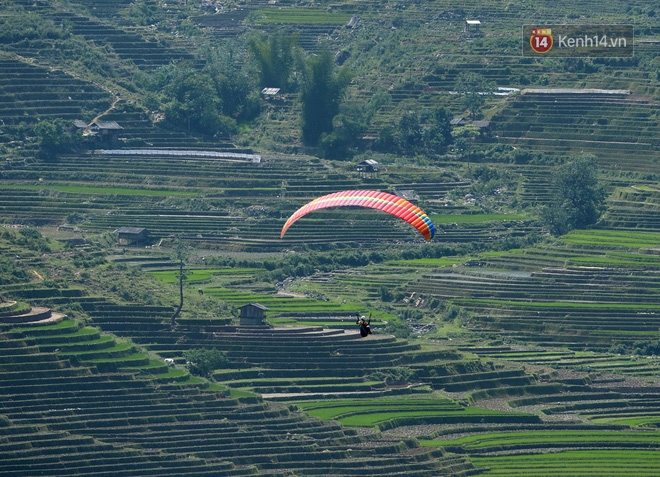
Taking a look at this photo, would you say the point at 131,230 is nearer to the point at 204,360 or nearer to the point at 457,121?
the point at 204,360

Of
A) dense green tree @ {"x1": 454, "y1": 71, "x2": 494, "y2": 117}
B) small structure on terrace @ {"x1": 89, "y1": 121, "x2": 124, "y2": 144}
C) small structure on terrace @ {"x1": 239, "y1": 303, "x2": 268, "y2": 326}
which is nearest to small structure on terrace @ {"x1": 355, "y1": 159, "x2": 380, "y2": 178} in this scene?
dense green tree @ {"x1": 454, "y1": 71, "x2": 494, "y2": 117}

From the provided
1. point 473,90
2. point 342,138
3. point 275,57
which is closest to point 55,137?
point 342,138

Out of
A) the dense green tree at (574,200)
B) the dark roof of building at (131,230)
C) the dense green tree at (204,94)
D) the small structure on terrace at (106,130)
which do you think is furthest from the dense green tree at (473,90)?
the dark roof of building at (131,230)

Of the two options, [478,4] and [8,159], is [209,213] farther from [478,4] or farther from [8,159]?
[478,4]

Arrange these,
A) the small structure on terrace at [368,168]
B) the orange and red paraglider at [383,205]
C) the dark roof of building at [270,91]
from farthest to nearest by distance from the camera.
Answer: the dark roof of building at [270,91] → the small structure on terrace at [368,168] → the orange and red paraglider at [383,205]

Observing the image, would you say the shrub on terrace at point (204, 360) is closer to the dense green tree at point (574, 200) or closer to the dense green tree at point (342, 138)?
the dense green tree at point (574, 200)

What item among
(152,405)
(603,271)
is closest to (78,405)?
(152,405)

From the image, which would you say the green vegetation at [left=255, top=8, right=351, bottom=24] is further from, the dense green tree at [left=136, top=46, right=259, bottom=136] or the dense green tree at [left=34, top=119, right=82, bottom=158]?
the dense green tree at [left=34, top=119, right=82, bottom=158]
